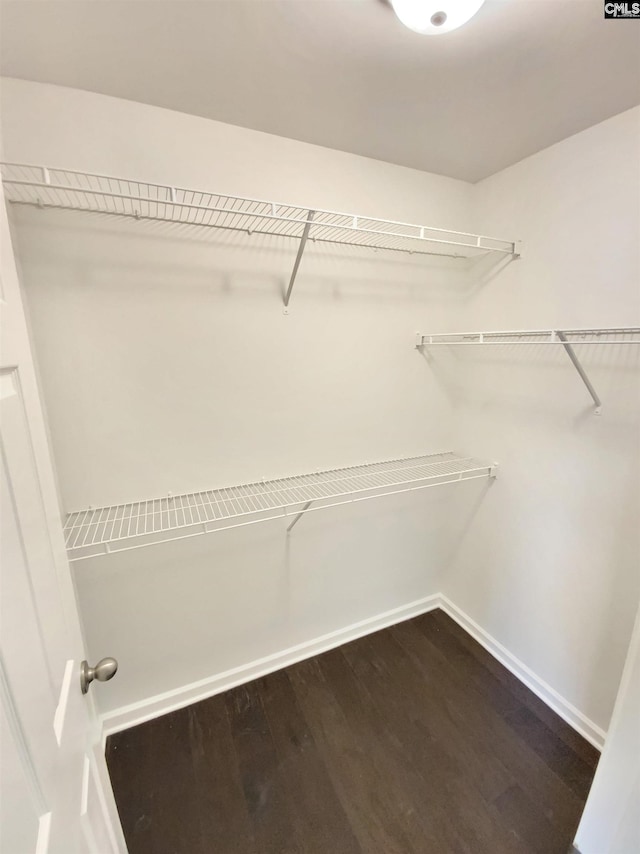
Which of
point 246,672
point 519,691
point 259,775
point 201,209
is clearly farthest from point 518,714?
point 201,209

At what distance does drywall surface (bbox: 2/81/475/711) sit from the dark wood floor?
21cm

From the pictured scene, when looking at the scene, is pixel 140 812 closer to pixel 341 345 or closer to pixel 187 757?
pixel 187 757

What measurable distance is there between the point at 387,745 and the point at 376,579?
683 mm

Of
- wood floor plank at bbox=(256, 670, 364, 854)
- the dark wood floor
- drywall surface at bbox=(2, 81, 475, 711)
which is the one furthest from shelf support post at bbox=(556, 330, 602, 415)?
wood floor plank at bbox=(256, 670, 364, 854)

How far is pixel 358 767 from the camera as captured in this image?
1.40m

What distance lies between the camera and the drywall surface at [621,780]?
2.99 ft

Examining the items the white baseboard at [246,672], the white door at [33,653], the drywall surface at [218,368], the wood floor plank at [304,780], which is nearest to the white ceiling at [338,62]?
the drywall surface at [218,368]

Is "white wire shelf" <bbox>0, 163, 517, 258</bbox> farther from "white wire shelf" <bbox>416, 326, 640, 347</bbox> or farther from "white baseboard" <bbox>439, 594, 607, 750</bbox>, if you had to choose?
"white baseboard" <bbox>439, 594, 607, 750</bbox>

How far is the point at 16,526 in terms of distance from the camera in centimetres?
51

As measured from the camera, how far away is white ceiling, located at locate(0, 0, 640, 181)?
86 centimetres

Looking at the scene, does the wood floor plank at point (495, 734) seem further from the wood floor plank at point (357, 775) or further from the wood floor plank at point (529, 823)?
the wood floor plank at point (357, 775)

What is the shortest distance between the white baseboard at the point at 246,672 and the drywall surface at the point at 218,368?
0.04 metres

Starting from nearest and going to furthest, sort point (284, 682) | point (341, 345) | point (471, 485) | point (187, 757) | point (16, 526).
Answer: point (16, 526) → point (187, 757) → point (341, 345) → point (284, 682) → point (471, 485)

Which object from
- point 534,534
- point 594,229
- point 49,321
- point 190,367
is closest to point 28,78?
point 49,321
